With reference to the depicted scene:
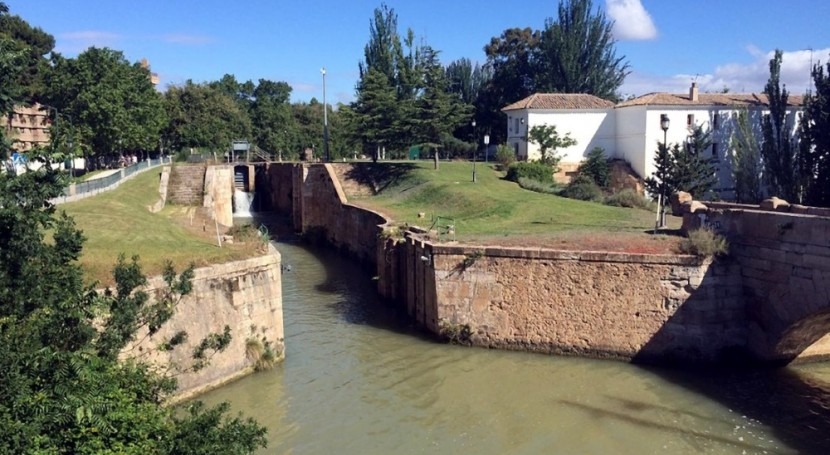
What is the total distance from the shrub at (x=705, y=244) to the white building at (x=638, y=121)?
24.5 meters

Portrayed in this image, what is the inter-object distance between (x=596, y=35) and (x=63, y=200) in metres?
51.7

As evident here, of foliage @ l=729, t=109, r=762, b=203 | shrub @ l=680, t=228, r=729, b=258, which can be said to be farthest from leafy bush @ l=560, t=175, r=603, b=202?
shrub @ l=680, t=228, r=729, b=258

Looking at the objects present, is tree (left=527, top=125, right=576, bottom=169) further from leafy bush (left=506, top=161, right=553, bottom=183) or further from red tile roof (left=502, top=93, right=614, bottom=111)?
leafy bush (left=506, top=161, right=553, bottom=183)

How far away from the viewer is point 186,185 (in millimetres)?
41312

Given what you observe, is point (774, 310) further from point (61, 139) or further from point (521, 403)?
point (61, 139)

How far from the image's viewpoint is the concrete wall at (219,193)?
40031 mm

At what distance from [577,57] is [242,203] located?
3356 centimetres

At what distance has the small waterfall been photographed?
179ft

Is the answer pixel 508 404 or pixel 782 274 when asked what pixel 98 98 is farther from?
pixel 782 274

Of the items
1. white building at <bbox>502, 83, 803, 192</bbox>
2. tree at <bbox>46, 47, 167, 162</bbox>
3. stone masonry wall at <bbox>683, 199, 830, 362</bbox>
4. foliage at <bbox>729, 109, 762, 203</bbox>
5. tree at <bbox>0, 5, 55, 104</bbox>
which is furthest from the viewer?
tree at <bbox>0, 5, 55, 104</bbox>

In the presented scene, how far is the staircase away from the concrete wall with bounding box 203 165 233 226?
1.55ft

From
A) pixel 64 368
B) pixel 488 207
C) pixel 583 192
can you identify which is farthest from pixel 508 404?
pixel 583 192

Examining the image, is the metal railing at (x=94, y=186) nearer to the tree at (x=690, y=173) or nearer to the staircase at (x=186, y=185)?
the staircase at (x=186, y=185)

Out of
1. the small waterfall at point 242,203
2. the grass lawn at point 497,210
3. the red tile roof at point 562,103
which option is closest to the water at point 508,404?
the grass lawn at point 497,210
